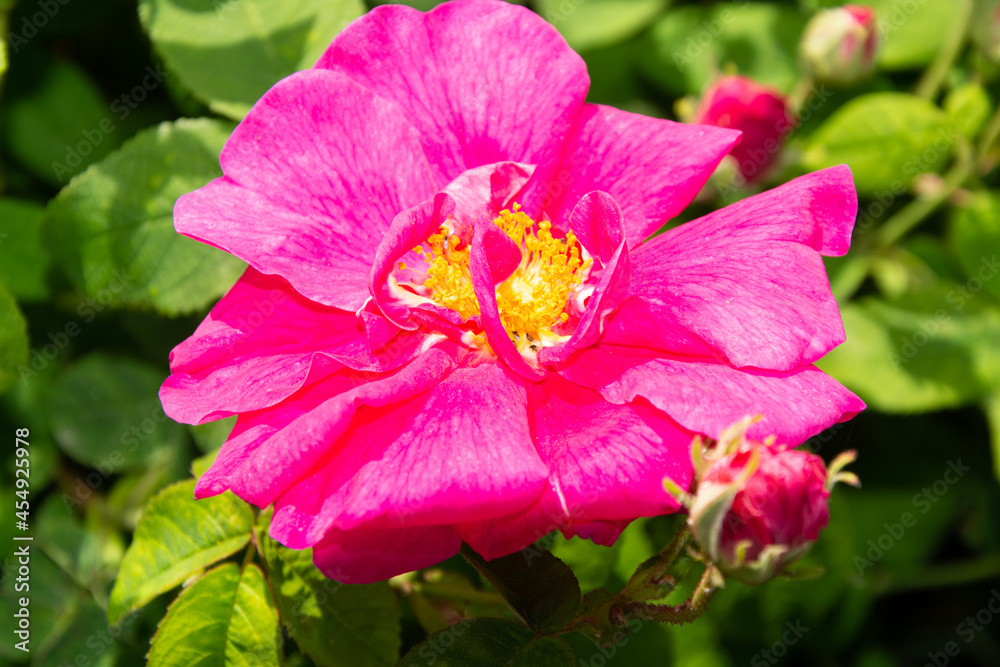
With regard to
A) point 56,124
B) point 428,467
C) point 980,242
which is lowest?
point 980,242

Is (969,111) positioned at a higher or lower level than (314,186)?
lower

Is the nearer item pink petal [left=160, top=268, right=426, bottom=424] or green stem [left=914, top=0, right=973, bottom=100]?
pink petal [left=160, top=268, right=426, bottom=424]

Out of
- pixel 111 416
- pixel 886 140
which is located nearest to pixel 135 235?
pixel 111 416

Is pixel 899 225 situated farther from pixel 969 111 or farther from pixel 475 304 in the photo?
pixel 475 304

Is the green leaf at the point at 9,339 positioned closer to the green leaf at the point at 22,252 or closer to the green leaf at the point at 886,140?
the green leaf at the point at 22,252

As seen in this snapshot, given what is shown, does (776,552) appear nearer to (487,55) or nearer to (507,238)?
(507,238)

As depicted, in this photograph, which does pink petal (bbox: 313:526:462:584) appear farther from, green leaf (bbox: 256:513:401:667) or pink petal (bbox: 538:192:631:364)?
pink petal (bbox: 538:192:631:364)

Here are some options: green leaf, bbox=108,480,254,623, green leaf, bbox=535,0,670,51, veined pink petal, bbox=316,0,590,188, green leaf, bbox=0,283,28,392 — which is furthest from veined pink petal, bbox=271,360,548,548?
green leaf, bbox=535,0,670,51

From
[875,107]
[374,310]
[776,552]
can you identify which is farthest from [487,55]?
[875,107]
